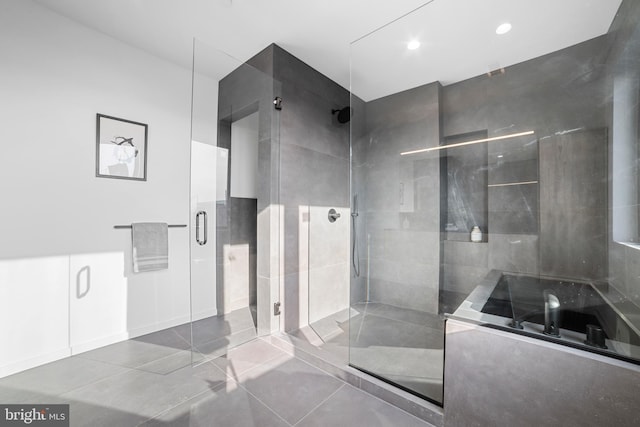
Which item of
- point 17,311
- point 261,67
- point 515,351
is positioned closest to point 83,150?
point 17,311

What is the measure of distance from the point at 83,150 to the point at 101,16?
111 centimetres

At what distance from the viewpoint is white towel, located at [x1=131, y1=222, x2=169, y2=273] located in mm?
2391

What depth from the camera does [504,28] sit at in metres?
1.46

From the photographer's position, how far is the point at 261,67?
2436 mm

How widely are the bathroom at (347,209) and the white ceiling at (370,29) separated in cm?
3

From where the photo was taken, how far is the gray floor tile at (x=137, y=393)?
4.64 feet

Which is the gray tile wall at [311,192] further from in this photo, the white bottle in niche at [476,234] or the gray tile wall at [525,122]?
the gray tile wall at [525,122]

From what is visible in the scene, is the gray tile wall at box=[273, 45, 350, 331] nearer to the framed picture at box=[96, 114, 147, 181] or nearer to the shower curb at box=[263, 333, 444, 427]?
the shower curb at box=[263, 333, 444, 427]

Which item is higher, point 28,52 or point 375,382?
point 28,52

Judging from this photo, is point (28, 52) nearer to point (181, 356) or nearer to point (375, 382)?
point (181, 356)

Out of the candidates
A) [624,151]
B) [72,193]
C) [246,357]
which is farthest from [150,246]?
[624,151]

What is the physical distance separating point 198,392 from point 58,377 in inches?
41.9

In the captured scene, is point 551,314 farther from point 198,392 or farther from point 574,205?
point 198,392

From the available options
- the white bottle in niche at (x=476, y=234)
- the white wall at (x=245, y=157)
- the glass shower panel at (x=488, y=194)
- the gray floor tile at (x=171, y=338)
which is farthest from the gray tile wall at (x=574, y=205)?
the gray floor tile at (x=171, y=338)
